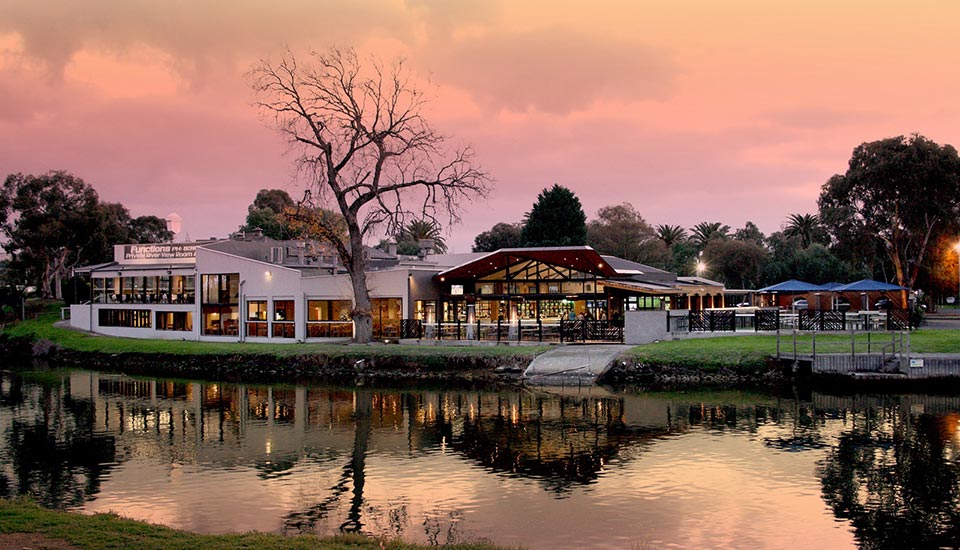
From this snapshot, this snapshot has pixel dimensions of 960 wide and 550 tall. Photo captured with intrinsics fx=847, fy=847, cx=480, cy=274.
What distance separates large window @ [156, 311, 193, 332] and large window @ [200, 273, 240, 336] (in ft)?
5.83

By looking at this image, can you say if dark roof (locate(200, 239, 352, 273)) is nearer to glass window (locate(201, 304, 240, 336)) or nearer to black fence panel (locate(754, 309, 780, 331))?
glass window (locate(201, 304, 240, 336))

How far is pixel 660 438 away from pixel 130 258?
4772 cm

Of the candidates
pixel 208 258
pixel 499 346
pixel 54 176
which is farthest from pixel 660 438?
pixel 54 176

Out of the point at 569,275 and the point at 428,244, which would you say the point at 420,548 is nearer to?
the point at 569,275

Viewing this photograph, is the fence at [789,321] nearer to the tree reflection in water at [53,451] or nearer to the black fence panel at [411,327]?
the black fence panel at [411,327]

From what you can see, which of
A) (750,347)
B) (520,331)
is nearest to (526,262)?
(520,331)

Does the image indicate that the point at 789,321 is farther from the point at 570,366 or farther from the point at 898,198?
the point at 898,198

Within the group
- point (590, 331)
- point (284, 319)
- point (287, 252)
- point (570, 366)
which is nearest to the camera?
point (570, 366)

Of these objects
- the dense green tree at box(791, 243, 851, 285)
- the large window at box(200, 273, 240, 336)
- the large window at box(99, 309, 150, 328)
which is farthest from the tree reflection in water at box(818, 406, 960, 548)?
the dense green tree at box(791, 243, 851, 285)

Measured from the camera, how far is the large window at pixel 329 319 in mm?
49125

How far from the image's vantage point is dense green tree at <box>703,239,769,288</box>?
8275 cm

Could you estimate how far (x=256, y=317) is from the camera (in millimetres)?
52094

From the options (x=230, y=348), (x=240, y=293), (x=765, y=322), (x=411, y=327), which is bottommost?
(x=230, y=348)

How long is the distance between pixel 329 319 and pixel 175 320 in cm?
1290
